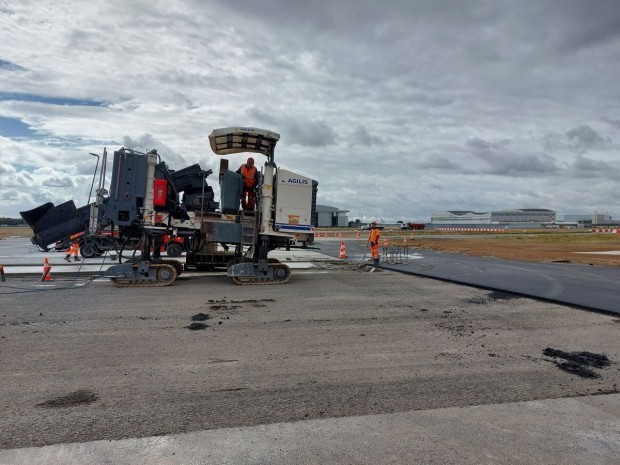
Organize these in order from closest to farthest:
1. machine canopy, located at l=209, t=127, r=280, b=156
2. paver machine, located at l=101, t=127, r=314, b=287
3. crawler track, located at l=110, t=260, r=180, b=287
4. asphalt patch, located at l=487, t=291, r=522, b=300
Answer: asphalt patch, located at l=487, t=291, r=522, b=300 → paver machine, located at l=101, t=127, r=314, b=287 → crawler track, located at l=110, t=260, r=180, b=287 → machine canopy, located at l=209, t=127, r=280, b=156

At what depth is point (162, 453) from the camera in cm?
314

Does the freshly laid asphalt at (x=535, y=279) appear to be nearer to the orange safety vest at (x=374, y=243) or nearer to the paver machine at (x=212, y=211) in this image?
the orange safety vest at (x=374, y=243)

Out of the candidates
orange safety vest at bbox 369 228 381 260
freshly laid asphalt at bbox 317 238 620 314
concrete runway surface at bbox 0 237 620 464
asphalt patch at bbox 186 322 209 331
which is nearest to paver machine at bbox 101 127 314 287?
concrete runway surface at bbox 0 237 620 464

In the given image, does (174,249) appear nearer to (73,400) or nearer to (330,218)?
(73,400)

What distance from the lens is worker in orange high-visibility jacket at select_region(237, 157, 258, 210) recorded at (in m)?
11.6

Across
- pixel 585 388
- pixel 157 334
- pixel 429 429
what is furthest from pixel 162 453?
pixel 585 388

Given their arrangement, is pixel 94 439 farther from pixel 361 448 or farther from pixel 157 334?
pixel 157 334

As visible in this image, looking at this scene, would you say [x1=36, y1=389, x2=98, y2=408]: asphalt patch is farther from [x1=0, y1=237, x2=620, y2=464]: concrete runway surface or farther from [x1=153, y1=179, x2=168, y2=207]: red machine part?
[x1=153, y1=179, x2=168, y2=207]: red machine part

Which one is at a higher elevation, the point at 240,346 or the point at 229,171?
the point at 229,171

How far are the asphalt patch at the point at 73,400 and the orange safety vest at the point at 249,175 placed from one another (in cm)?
795

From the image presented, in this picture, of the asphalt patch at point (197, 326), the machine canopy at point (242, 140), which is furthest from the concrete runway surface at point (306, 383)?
the machine canopy at point (242, 140)

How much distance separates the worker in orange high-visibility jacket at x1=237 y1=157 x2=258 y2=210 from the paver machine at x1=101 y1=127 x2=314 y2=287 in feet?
0.54

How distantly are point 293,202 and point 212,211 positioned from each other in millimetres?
2214

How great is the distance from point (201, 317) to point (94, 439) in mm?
4077
